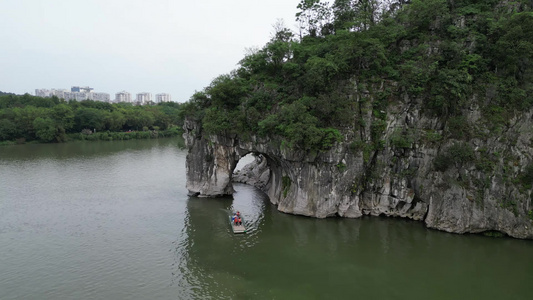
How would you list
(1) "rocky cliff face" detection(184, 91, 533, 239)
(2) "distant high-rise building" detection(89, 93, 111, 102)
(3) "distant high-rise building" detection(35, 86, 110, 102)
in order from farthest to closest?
(2) "distant high-rise building" detection(89, 93, 111, 102)
(3) "distant high-rise building" detection(35, 86, 110, 102)
(1) "rocky cliff face" detection(184, 91, 533, 239)

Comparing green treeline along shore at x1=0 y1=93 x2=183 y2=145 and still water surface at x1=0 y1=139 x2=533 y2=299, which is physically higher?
green treeline along shore at x1=0 y1=93 x2=183 y2=145

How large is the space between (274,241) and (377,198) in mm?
7185

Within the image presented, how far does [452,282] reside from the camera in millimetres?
13828

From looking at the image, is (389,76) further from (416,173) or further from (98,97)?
(98,97)

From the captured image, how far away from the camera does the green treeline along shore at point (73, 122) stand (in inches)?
2163

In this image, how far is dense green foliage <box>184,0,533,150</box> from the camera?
18234 mm

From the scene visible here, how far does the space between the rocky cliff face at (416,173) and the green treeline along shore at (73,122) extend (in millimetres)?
28543

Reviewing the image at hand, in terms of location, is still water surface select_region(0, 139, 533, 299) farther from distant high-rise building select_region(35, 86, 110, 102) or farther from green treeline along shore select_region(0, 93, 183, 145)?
distant high-rise building select_region(35, 86, 110, 102)

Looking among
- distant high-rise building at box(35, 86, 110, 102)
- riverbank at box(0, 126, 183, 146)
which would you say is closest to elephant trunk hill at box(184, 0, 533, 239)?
riverbank at box(0, 126, 183, 146)

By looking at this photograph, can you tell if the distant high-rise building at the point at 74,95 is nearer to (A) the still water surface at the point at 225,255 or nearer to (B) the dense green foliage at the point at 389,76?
(A) the still water surface at the point at 225,255

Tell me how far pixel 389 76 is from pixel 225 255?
1427 centimetres

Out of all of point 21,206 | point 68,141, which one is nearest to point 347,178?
point 21,206

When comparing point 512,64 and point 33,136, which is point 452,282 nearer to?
point 512,64

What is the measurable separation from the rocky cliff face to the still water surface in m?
0.95
